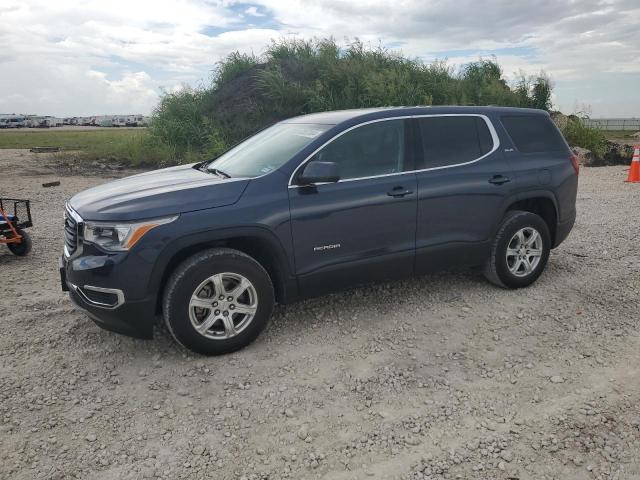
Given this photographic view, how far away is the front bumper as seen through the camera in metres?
3.75

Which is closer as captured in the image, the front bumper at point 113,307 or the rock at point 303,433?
the rock at point 303,433

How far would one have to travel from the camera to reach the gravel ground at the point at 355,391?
2.95 m

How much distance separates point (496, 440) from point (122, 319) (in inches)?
99.8

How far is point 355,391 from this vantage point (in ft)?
11.8

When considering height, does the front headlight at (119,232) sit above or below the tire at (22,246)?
above

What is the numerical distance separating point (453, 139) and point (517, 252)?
1.26 m

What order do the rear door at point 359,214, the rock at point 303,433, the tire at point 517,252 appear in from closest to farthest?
the rock at point 303,433, the rear door at point 359,214, the tire at point 517,252

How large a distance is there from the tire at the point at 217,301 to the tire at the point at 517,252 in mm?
2287

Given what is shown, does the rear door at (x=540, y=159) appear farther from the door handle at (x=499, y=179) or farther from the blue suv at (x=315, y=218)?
the door handle at (x=499, y=179)

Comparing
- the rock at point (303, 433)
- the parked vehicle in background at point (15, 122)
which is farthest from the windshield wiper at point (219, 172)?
the parked vehicle in background at point (15, 122)

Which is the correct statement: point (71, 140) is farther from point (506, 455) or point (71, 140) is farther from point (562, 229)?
point (506, 455)

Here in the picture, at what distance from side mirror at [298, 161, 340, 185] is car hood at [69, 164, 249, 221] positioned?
1.48ft

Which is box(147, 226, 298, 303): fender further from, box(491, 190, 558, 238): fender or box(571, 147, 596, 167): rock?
box(571, 147, 596, 167): rock

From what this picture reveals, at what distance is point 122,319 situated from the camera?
3.80 m
